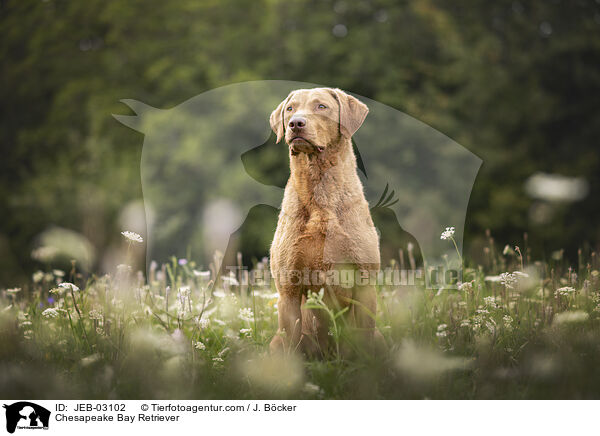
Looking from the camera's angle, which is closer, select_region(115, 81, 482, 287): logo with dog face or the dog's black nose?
the dog's black nose

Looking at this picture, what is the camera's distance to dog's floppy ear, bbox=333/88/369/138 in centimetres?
341

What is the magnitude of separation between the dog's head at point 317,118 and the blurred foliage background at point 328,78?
4744 mm

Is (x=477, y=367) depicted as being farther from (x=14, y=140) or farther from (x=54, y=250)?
(x=14, y=140)

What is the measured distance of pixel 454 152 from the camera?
20.0 ft

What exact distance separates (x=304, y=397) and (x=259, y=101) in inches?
195

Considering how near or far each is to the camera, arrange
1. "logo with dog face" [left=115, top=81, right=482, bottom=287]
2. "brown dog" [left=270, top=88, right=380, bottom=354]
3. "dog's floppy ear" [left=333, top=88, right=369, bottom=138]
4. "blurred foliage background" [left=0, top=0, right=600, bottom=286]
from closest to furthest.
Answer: "brown dog" [left=270, top=88, right=380, bottom=354], "dog's floppy ear" [left=333, top=88, right=369, bottom=138], "logo with dog face" [left=115, top=81, right=482, bottom=287], "blurred foliage background" [left=0, top=0, right=600, bottom=286]

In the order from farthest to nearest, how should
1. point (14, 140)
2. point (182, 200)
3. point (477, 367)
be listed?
point (14, 140)
point (182, 200)
point (477, 367)

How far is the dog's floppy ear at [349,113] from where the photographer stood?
134 inches

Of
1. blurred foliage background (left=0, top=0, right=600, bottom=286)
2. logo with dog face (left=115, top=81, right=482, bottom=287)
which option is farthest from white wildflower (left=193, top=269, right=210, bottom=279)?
blurred foliage background (left=0, top=0, right=600, bottom=286)

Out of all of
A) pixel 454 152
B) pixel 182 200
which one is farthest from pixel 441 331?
pixel 182 200
